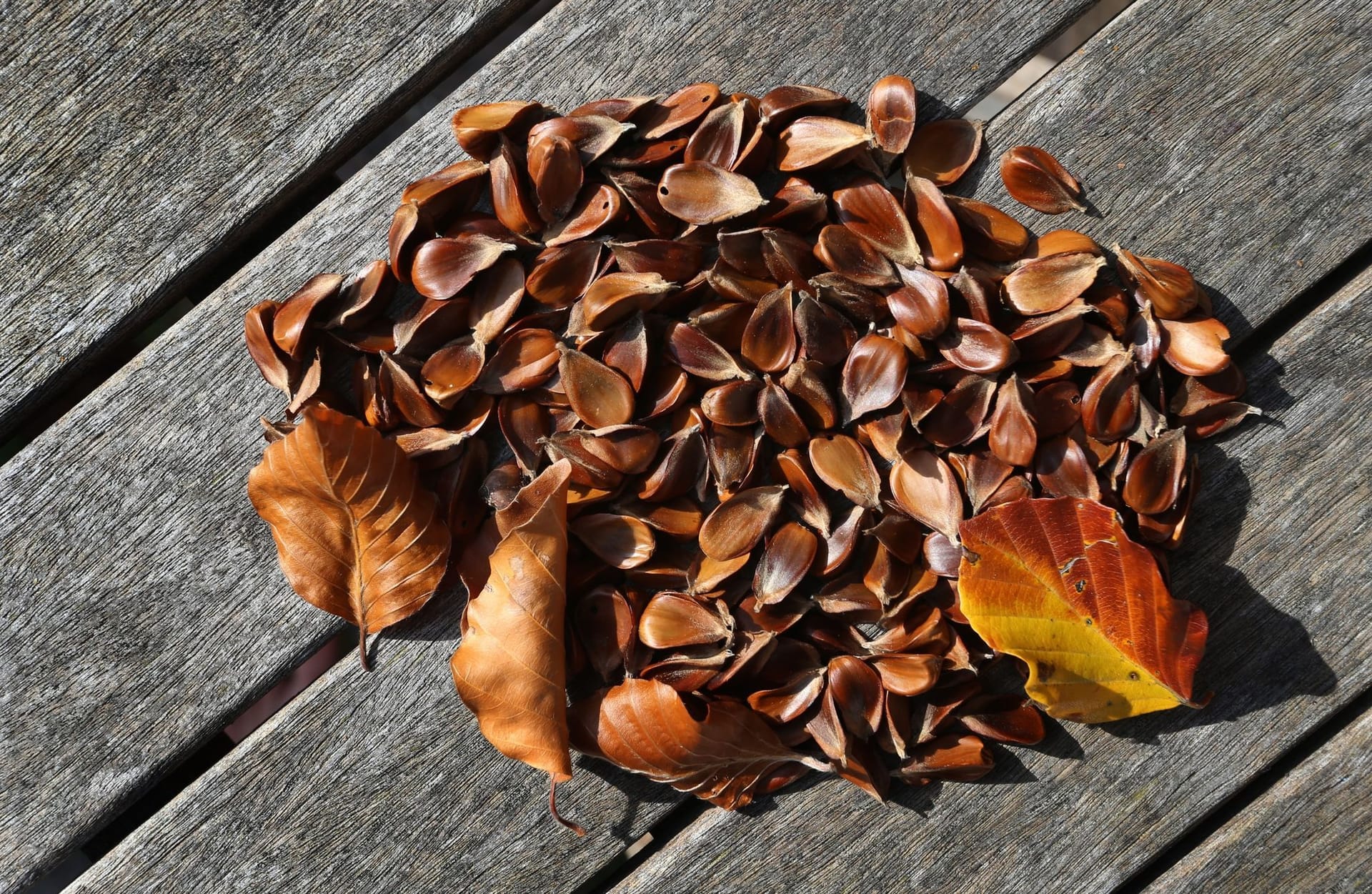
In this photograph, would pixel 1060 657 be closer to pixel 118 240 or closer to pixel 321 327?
pixel 321 327

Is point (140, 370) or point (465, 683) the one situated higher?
point (140, 370)

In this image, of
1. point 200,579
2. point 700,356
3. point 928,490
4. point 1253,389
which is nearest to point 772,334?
point 700,356

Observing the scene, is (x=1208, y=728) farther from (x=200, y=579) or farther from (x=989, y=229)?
(x=200, y=579)

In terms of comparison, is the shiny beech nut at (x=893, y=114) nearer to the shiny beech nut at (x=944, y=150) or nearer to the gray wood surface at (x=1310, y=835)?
the shiny beech nut at (x=944, y=150)

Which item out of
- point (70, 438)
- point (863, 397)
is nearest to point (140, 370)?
point (70, 438)

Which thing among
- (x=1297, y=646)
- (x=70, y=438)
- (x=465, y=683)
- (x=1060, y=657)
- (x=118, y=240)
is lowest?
(x=1297, y=646)

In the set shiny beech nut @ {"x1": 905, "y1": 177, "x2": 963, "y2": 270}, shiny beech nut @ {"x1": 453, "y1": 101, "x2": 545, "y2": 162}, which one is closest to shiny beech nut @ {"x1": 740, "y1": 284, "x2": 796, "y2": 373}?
shiny beech nut @ {"x1": 905, "y1": 177, "x2": 963, "y2": 270}

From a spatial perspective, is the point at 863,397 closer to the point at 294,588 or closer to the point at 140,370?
the point at 294,588

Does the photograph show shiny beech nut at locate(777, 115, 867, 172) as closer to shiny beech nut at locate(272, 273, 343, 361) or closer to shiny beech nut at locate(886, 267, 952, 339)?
shiny beech nut at locate(886, 267, 952, 339)
